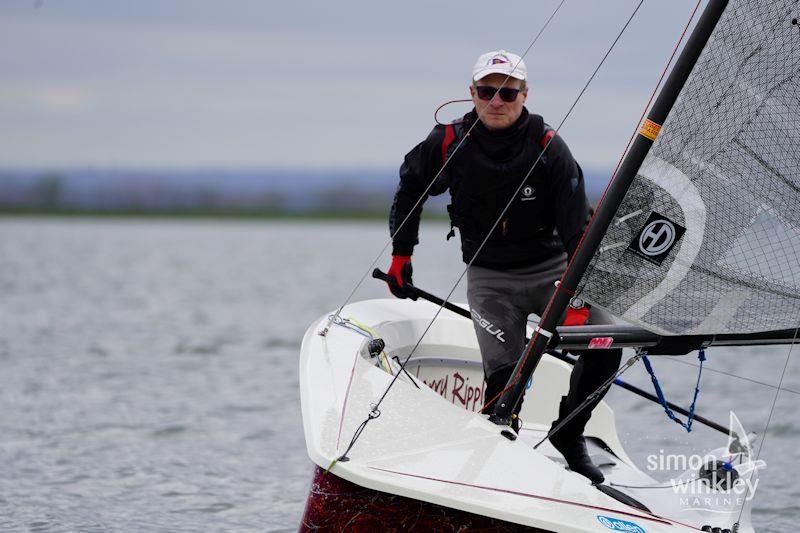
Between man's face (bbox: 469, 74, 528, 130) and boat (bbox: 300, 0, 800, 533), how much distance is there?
64 centimetres

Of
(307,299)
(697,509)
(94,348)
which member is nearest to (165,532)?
(697,509)

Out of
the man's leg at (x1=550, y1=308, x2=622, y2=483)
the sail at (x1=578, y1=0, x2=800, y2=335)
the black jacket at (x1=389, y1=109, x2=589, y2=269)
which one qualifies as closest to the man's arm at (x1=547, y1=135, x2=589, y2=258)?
the black jacket at (x1=389, y1=109, x2=589, y2=269)

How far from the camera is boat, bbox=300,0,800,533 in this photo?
3.37 m

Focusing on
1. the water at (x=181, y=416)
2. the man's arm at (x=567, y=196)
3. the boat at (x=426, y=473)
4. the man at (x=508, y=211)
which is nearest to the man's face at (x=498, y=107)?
the man at (x=508, y=211)

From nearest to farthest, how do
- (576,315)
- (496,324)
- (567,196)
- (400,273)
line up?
(576,315) < (567,196) < (496,324) < (400,273)

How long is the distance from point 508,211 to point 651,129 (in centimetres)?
84

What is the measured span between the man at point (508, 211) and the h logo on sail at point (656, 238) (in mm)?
459

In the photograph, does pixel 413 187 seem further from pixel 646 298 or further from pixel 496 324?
pixel 646 298

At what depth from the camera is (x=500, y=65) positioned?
4.20 metres

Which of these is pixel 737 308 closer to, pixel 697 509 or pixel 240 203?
pixel 697 509

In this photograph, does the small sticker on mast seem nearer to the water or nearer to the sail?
Result: the sail

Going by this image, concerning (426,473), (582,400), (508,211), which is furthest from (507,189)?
(426,473)

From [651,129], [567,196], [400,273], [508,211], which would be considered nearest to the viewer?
[651,129]

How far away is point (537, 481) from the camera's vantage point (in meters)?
3.44
